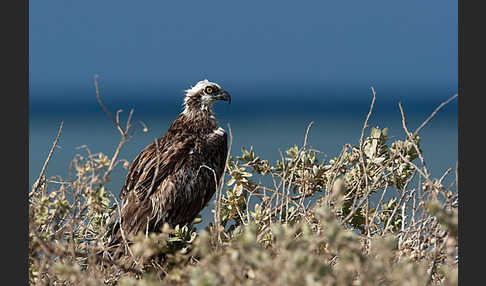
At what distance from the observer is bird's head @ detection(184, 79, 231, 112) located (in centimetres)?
630

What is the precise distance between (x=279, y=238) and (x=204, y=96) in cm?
374

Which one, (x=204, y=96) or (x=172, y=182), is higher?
(x=204, y=96)

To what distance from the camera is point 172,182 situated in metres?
5.48

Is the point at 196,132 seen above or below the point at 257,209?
above

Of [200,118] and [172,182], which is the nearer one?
[172,182]

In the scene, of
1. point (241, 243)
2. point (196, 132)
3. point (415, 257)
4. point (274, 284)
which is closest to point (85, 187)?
point (241, 243)

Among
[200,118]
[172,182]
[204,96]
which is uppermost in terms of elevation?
[204,96]

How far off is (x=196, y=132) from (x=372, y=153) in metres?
1.75

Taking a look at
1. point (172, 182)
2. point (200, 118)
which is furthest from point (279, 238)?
point (200, 118)

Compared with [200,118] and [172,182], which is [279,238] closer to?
[172,182]

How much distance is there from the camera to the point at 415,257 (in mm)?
3711

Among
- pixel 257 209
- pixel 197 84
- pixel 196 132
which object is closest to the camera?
pixel 257 209

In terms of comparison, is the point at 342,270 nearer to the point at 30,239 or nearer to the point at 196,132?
the point at 30,239

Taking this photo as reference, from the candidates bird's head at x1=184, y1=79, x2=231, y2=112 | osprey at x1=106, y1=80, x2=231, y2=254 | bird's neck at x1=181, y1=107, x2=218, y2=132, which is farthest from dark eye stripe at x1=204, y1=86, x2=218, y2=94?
osprey at x1=106, y1=80, x2=231, y2=254
